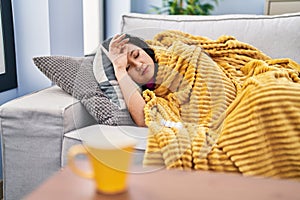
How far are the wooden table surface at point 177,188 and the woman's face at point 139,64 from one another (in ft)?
1.84

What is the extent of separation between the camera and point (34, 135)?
1.28m

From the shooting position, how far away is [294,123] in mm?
1026

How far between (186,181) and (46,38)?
4.31 ft

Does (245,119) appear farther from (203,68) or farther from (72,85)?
(72,85)

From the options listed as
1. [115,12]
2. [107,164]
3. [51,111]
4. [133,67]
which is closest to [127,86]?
[133,67]

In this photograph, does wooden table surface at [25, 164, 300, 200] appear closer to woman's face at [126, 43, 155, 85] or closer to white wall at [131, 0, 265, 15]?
woman's face at [126, 43, 155, 85]

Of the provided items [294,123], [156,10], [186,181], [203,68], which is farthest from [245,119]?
[156,10]

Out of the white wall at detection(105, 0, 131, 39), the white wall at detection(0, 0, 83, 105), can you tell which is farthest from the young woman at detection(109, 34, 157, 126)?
the white wall at detection(105, 0, 131, 39)

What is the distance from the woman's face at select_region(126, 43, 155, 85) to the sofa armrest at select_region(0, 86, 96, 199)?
0.78 feet

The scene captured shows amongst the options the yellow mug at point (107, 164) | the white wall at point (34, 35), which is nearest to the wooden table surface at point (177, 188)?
the yellow mug at point (107, 164)

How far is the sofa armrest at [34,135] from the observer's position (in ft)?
4.09

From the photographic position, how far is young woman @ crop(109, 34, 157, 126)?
113 cm

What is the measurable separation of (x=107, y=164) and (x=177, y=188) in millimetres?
124

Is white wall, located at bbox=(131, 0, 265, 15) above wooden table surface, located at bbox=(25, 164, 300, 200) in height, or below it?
above
